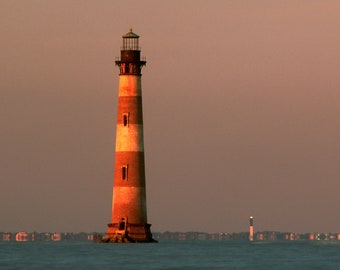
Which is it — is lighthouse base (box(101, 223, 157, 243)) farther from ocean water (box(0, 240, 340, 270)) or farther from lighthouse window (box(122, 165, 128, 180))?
lighthouse window (box(122, 165, 128, 180))

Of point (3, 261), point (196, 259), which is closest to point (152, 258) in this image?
point (196, 259)

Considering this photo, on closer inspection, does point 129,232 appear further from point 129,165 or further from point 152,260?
point 152,260

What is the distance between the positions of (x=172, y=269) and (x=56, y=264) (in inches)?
344

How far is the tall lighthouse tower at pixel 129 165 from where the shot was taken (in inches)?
4003

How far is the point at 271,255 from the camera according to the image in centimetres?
10394

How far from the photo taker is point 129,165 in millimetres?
Answer: 101500

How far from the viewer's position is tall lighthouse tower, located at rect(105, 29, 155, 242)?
334 feet

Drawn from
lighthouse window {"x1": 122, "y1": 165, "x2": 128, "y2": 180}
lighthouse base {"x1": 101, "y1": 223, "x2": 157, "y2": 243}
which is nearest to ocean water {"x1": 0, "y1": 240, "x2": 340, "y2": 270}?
lighthouse base {"x1": 101, "y1": 223, "x2": 157, "y2": 243}

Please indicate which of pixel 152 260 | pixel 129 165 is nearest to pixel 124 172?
pixel 129 165

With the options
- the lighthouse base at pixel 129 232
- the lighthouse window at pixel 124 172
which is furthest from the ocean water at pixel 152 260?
the lighthouse window at pixel 124 172

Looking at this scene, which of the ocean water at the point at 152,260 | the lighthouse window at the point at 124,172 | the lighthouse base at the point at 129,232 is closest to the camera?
the ocean water at the point at 152,260

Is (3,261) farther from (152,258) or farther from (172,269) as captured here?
(172,269)

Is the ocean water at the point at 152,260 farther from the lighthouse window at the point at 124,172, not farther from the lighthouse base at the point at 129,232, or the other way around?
the lighthouse window at the point at 124,172

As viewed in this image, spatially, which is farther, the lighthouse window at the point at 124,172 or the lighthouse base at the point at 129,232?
the lighthouse base at the point at 129,232
